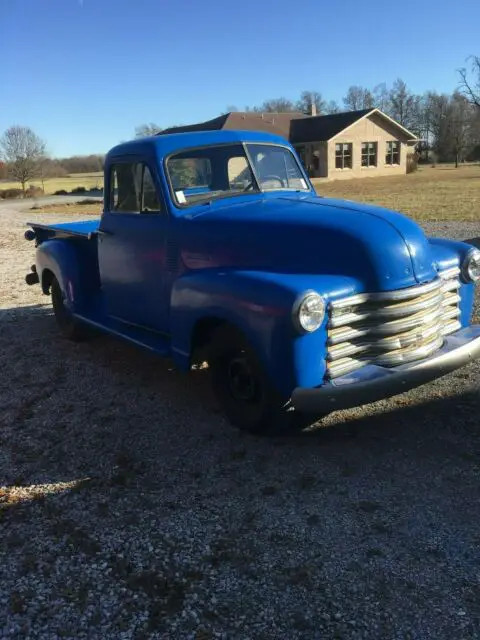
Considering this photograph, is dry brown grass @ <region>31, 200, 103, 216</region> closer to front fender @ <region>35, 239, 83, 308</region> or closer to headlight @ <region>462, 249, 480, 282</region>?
front fender @ <region>35, 239, 83, 308</region>

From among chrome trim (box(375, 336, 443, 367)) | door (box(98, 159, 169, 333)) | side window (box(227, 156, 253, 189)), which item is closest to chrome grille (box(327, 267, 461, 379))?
chrome trim (box(375, 336, 443, 367))

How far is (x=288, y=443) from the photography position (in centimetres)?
377

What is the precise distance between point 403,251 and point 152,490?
2092 millimetres

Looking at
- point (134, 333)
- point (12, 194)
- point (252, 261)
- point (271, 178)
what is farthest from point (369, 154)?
point (252, 261)

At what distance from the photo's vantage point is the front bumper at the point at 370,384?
10.4 ft

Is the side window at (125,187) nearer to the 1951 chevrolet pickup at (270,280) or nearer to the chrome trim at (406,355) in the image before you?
the 1951 chevrolet pickup at (270,280)

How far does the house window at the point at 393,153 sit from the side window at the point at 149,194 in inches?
1755

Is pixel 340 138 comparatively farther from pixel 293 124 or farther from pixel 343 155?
pixel 293 124

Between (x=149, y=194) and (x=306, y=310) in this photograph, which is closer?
(x=306, y=310)

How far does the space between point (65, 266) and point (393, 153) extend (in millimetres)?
44747

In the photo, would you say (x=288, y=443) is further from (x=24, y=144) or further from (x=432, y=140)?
(x=432, y=140)

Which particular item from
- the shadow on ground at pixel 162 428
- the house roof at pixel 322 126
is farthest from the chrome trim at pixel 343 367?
the house roof at pixel 322 126

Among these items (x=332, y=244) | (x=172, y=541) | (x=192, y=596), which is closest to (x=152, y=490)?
(x=172, y=541)

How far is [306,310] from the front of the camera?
315 cm
